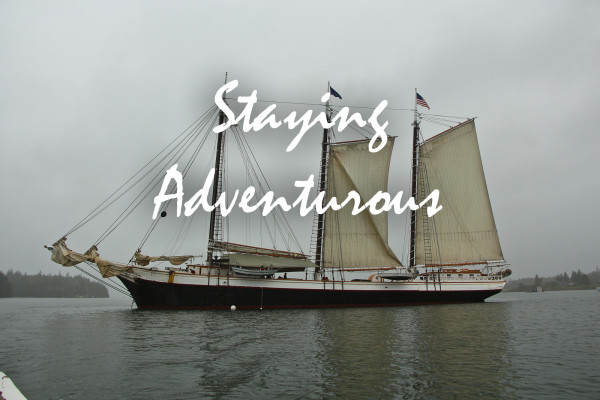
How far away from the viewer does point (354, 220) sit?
49531 mm

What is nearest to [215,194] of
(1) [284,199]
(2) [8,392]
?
(1) [284,199]

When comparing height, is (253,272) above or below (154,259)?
below

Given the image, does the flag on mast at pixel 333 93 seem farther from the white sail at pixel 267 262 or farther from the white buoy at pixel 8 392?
the white buoy at pixel 8 392

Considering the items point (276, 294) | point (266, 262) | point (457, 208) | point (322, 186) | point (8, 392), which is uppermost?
point (322, 186)

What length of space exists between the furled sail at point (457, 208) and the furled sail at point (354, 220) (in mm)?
6666

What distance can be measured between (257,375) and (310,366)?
7.62ft

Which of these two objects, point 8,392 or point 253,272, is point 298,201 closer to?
point 253,272

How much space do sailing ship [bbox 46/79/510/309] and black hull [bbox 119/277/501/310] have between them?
0.10m

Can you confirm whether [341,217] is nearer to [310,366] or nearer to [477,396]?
[310,366]

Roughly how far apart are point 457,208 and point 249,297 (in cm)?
3016

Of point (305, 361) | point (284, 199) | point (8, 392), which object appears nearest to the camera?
point (8, 392)

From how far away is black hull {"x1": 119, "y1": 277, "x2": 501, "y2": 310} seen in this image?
38.8m

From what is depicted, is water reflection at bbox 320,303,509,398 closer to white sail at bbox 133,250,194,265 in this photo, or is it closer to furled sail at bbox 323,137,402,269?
white sail at bbox 133,250,194,265

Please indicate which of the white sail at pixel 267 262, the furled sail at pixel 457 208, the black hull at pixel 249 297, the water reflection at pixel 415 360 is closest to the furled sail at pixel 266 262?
the white sail at pixel 267 262
